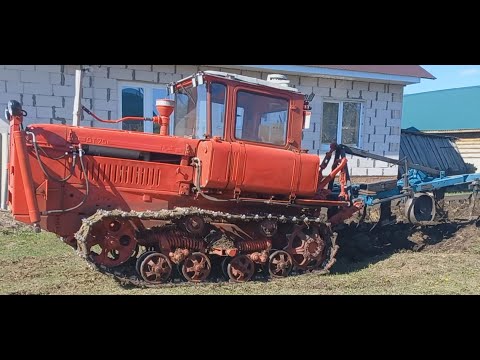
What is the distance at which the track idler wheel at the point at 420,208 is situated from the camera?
7.96 m

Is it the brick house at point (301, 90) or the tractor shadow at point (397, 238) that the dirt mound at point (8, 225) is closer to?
the brick house at point (301, 90)

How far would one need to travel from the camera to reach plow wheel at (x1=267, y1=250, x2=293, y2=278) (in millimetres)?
6180

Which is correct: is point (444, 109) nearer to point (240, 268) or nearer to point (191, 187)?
point (240, 268)

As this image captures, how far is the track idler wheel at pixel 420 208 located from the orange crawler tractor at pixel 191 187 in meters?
2.17

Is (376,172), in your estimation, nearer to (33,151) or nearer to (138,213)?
(138,213)

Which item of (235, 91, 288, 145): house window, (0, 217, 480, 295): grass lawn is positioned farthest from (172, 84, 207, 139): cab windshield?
(0, 217, 480, 295): grass lawn

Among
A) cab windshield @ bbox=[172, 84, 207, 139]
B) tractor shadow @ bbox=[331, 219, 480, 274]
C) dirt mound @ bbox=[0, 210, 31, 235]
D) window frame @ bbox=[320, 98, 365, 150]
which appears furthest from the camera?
window frame @ bbox=[320, 98, 365, 150]

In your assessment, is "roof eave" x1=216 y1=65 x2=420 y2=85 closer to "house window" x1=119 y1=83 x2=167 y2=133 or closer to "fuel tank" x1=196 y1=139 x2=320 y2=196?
"house window" x1=119 y1=83 x2=167 y2=133

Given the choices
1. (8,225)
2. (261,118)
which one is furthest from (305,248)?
(8,225)

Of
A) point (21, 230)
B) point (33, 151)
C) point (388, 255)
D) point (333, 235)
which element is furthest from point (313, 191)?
point (21, 230)

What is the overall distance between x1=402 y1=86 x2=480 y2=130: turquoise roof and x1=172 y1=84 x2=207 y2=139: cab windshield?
63.5 feet

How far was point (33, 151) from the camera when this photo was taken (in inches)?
214

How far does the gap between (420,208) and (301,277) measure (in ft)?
10.6

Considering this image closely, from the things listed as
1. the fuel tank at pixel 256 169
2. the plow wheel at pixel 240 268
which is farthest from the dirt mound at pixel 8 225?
the plow wheel at pixel 240 268
